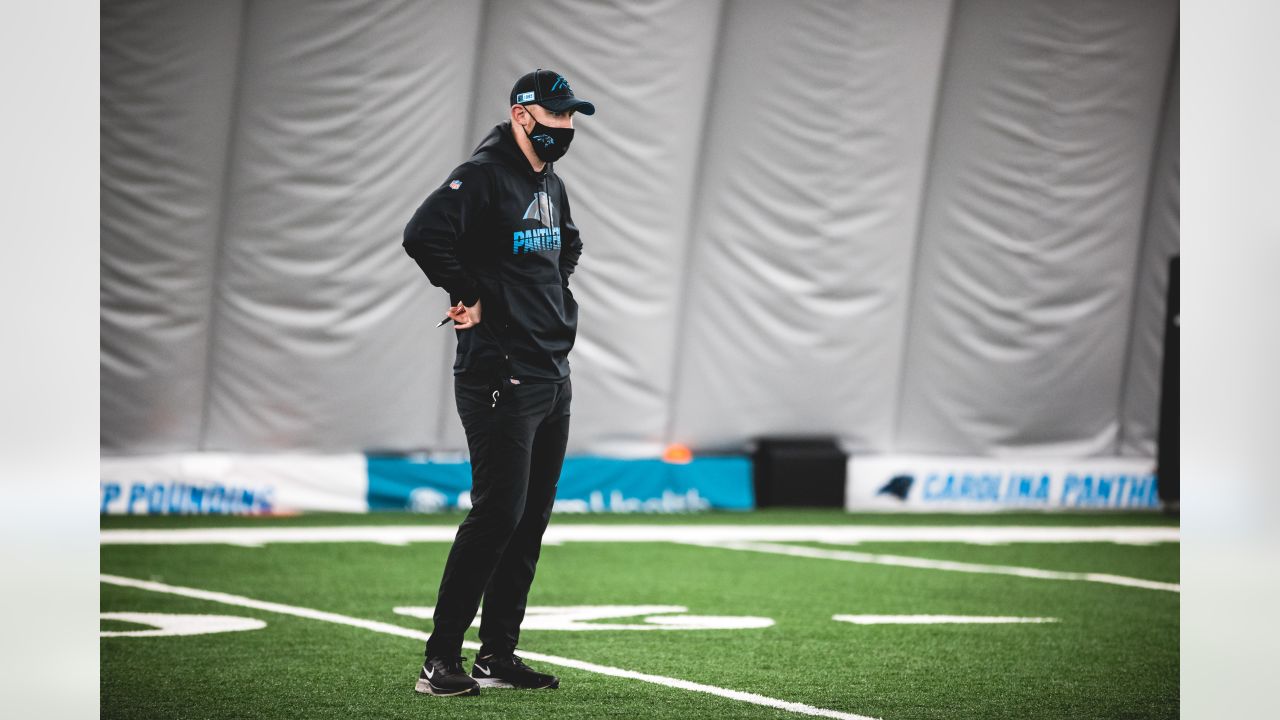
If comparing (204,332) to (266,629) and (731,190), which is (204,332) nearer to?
(731,190)

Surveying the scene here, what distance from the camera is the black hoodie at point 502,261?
4898 millimetres

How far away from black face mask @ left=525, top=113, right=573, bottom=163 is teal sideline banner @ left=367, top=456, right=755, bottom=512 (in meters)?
8.77

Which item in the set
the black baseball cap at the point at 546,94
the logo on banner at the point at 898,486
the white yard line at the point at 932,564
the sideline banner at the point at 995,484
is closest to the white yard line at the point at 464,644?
the black baseball cap at the point at 546,94

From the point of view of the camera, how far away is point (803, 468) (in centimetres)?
1446

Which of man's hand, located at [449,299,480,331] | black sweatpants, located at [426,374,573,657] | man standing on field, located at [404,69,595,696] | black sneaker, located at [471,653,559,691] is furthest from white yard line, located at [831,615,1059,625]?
man's hand, located at [449,299,480,331]

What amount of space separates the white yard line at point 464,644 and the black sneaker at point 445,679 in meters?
0.63

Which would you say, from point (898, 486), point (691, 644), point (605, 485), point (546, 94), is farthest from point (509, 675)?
point (898, 486)

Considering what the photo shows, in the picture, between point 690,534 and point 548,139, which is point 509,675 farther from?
point 690,534

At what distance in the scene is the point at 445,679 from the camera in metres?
4.93

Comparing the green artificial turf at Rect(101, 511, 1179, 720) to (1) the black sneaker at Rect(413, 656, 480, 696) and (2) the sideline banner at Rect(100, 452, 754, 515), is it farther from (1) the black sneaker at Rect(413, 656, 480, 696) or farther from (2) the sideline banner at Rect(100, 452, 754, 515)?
(2) the sideline banner at Rect(100, 452, 754, 515)

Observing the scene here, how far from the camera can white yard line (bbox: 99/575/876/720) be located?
480cm

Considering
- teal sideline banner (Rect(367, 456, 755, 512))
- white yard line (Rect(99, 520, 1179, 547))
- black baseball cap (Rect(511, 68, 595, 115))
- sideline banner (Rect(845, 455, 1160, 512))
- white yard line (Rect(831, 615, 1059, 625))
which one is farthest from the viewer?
sideline banner (Rect(845, 455, 1160, 512))
